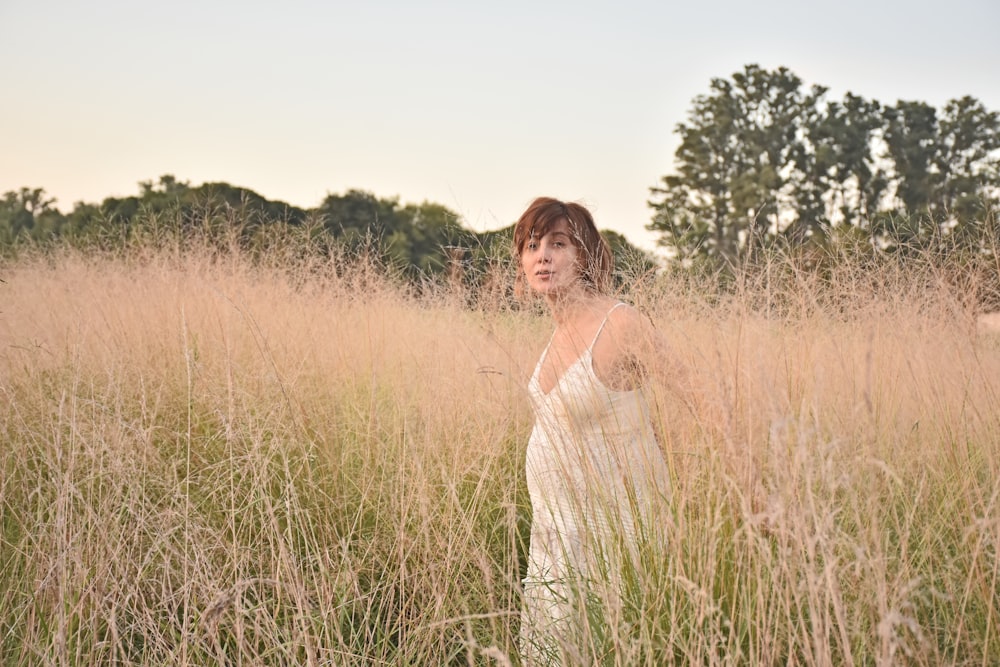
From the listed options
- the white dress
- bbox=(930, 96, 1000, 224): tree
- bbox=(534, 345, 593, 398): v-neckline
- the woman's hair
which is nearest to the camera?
the white dress

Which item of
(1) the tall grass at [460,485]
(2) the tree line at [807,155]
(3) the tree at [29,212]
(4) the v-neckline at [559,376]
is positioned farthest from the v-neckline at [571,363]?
(2) the tree line at [807,155]

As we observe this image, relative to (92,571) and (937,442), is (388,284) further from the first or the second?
(937,442)

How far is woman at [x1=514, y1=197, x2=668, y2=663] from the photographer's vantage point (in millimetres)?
1647

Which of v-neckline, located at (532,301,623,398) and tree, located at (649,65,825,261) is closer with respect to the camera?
v-neckline, located at (532,301,623,398)

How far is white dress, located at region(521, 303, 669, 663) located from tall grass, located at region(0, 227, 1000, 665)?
77 mm

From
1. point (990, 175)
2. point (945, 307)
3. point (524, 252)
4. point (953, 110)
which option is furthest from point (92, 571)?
point (953, 110)

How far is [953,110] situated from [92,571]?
27896 millimetres

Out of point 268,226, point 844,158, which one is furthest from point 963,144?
point 268,226

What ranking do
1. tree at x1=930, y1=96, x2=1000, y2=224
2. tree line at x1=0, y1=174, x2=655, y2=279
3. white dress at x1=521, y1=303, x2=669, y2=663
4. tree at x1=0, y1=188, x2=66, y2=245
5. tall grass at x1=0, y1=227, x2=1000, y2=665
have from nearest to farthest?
tall grass at x1=0, y1=227, x2=1000, y2=665, white dress at x1=521, y1=303, x2=669, y2=663, tree line at x1=0, y1=174, x2=655, y2=279, tree at x1=0, y1=188, x2=66, y2=245, tree at x1=930, y1=96, x2=1000, y2=224

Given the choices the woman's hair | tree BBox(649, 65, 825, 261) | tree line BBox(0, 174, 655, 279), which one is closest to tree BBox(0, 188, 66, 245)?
tree line BBox(0, 174, 655, 279)

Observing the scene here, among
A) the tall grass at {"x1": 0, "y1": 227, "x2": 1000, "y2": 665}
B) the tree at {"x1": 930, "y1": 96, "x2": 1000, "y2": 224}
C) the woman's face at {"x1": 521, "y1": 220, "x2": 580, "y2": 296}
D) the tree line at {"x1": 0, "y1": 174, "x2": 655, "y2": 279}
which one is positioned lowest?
the tall grass at {"x1": 0, "y1": 227, "x2": 1000, "y2": 665}

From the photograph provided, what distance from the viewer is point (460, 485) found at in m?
2.44

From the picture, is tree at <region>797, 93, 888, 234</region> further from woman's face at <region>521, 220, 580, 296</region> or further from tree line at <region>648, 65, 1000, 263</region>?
woman's face at <region>521, 220, 580, 296</region>

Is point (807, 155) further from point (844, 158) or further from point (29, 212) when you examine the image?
point (29, 212)
